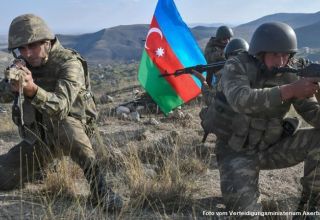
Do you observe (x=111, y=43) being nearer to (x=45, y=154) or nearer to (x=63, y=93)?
(x=45, y=154)

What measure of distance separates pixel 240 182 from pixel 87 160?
1.10m

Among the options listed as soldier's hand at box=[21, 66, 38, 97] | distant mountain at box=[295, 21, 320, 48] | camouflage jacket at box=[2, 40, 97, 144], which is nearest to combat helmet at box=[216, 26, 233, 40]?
camouflage jacket at box=[2, 40, 97, 144]

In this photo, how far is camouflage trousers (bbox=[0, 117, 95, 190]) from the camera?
3570mm

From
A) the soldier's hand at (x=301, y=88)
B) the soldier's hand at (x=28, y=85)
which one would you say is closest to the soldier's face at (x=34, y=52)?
the soldier's hand at (x=28, y=85)

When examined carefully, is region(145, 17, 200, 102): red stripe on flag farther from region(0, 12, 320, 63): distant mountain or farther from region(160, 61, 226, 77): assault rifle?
region(0, 12, 320, 63): distant mountain

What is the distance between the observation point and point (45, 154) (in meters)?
3.79

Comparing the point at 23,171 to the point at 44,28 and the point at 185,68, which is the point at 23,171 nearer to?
the point at 44,28

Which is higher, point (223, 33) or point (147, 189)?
point (223, 33)

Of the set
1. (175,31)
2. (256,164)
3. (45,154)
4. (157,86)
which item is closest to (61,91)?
(45,154)

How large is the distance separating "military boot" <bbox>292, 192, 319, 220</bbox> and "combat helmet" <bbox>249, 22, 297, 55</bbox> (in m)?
1.03

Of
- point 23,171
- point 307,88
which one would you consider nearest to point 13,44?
point 23,171

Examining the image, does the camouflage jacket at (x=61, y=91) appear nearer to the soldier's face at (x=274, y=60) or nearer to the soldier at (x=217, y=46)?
the soldier's face at (x=274, y=60)

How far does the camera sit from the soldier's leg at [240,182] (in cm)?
335

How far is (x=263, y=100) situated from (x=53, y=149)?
1654 millimetres
